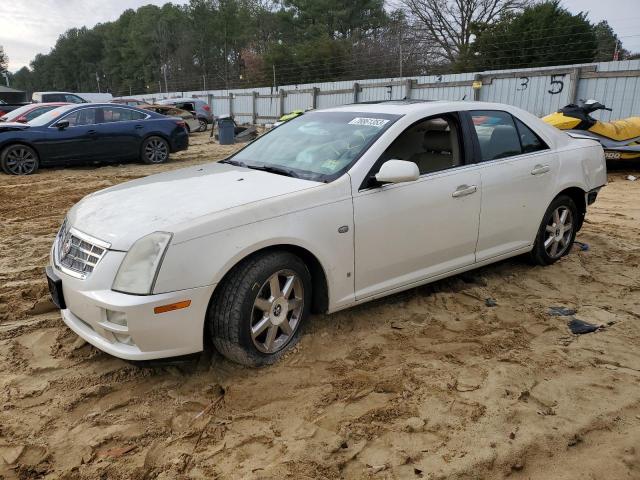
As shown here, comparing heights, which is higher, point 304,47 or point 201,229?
point 304,47

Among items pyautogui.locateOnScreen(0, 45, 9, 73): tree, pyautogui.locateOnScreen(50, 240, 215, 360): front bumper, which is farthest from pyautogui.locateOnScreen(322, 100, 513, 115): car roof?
pyautogui.locateOnScreen(0, 45, 9, 73): tree

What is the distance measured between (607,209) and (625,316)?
13.9 feet

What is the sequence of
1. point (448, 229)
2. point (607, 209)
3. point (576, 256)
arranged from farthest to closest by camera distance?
point (607, 209)
point (576, 256)
point (448, 229)

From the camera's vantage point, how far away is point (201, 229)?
2850 mm

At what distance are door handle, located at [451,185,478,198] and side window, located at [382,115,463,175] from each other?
194mm

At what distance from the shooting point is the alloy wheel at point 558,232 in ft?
16.1

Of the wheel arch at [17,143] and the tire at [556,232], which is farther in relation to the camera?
the wheel arch at [17,143]

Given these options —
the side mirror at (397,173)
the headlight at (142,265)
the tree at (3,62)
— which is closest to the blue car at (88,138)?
the headlight at (142,265)

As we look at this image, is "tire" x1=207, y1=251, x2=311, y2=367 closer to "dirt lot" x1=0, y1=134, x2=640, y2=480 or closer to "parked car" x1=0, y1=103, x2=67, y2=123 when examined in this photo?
"dirt lot" x1=0, y1=134, x2=640, y2=480

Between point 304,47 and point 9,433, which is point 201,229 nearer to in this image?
point 9,433

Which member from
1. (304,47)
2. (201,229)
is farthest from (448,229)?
(304,47)

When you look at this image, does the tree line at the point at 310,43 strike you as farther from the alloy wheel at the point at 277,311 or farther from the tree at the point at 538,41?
the alloy wheel at the point at 277,311

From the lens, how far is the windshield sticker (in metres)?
3.82

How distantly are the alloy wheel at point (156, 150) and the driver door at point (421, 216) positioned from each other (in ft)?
32.3
